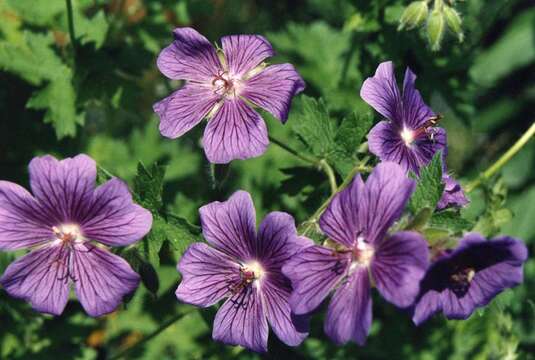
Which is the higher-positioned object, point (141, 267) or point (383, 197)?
point (141, 267)

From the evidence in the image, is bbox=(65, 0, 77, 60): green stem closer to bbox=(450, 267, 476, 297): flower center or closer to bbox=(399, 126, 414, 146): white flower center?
bbox=(399, 126, 414, 146): white flower center

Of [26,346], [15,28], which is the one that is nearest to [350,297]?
[26,346]

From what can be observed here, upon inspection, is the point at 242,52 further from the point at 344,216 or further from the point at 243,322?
the point at 243,322

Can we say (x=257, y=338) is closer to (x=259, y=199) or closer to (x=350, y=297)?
(x=350, y=297)

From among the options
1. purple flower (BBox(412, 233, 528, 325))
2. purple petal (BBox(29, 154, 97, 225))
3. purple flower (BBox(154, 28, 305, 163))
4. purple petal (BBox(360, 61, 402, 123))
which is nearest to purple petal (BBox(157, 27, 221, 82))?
purple flower (BBox(154, 28, 305, 163))

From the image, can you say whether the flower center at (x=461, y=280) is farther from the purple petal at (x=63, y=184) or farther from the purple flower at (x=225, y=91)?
the purple petal at (x=63, y=184)

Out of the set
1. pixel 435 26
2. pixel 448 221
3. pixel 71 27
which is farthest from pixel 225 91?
pixel 71 27
